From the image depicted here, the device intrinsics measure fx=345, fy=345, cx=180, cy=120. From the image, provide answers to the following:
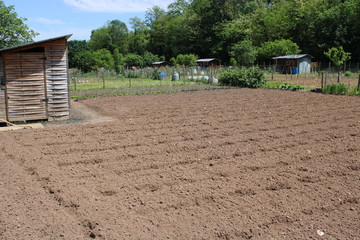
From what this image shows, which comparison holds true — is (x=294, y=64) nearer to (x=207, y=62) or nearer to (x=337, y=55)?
(x=337, y=55)

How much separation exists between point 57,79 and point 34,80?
705 mm

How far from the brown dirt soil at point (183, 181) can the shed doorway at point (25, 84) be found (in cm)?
168

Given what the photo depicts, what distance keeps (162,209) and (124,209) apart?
506 millimetres

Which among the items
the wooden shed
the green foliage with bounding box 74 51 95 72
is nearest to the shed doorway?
the wooden shed

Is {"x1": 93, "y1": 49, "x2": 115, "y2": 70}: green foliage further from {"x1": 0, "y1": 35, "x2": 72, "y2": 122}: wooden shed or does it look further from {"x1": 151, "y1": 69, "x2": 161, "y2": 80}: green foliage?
{"x1": 0, "y1": 35, "x2": 72, "y2": 122}: wooden shed

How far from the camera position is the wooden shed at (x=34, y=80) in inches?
425

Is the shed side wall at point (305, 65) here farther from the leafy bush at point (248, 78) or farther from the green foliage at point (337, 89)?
the green foliage at point (337, 89)

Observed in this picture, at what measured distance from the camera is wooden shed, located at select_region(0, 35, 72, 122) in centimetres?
1080

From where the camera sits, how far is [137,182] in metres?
5.56

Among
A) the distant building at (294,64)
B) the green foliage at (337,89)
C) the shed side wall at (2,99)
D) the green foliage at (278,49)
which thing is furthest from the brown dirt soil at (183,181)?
the green foliage at (278,49)

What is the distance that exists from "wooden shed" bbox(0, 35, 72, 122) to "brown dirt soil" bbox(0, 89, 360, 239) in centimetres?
168

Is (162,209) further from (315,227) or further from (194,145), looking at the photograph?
(194,145)

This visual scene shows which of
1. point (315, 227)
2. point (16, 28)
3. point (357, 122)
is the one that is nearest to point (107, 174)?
point (315, 227)

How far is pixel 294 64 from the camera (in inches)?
1783
